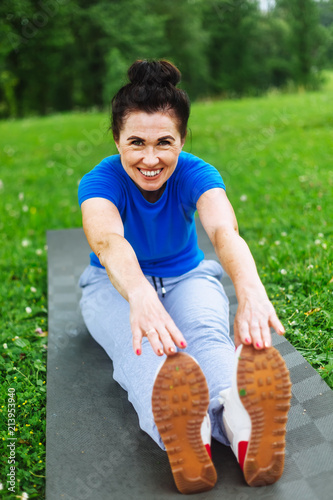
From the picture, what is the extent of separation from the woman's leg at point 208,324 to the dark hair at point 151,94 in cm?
65

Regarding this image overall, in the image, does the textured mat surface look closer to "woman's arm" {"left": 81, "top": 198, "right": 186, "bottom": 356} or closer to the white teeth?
"woman's arm" {"left": 81, "top": 198, "right": 186, "bottom": 356}

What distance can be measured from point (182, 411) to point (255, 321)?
334 mm

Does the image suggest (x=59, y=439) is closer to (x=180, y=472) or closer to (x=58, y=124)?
(x=180, y=472)

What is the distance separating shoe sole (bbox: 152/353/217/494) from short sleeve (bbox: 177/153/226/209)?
782mm

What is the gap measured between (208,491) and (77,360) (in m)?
0.96

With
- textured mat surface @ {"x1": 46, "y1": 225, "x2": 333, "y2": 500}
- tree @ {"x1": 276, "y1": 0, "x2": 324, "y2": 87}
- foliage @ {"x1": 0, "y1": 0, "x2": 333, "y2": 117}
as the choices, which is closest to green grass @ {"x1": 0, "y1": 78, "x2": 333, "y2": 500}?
textured mat surface @ {"x1": 46, "y1": 225, "x2": 333, "y2": 500}

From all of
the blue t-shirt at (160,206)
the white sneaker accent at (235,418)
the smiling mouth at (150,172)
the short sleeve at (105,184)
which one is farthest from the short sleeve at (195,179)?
the white sneaker accent at (235,418)

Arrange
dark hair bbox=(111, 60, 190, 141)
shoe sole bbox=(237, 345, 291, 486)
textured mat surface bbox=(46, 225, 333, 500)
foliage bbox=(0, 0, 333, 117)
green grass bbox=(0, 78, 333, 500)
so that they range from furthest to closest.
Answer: foliage bbox=(0, 0, 333, 117) → green grass bbox=(0, 78, 333, 500) → dark hair bbox=(111, 60, 190, 141) → textured mat surface bbox=(46, 225, 333, 500) → shoe sole bbox=(237, 345, 291, 486)

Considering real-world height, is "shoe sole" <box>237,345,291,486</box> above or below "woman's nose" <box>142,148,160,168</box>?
below

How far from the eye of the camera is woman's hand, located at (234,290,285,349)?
4.76 ft

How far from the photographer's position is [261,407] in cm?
138

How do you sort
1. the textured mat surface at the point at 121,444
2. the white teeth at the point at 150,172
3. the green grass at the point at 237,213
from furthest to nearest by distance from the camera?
the green grass at the point at 237,213 < the white teeth at the point at 150,172 < the textured mat surface at the point at 121,444

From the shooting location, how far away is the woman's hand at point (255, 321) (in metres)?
1.45

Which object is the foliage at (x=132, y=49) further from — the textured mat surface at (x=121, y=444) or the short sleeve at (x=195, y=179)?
the textured mat surface at (x=121, y=444)
